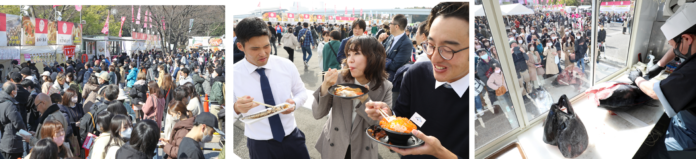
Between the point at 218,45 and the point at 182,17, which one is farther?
the point at 182,17

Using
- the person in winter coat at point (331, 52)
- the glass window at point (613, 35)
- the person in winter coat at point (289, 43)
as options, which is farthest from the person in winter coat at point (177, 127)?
the glass window at point (613, 35)

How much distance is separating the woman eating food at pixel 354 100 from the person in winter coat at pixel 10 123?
290 centimetres

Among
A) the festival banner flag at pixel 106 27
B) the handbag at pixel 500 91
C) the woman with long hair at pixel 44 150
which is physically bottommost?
the woman with long hair at pixel 44 150

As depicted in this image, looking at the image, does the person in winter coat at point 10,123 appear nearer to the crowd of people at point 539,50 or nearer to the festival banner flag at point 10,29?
the festival banner flag at point 10,29

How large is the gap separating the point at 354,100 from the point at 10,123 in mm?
3183

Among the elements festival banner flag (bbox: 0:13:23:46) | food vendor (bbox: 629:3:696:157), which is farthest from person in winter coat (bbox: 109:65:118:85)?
food vendor (bbox: 629:3:696:157)

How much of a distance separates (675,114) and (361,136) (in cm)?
240

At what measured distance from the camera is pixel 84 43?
2410mm

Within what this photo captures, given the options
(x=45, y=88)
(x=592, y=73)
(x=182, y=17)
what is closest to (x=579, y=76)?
(x=592, y=73)

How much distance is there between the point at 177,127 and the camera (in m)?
2.21

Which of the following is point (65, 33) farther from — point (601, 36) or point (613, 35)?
point (613, 35)

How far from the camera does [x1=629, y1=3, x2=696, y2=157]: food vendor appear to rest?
1975 mm

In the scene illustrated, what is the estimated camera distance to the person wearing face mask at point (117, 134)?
230 cm

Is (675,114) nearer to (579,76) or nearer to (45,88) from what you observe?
(579,76)
